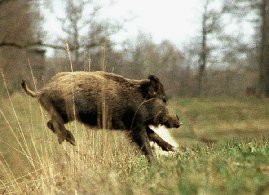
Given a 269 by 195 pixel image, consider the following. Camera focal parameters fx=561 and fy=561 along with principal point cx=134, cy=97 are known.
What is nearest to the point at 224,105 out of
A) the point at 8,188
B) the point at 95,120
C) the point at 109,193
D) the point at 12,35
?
the point at 12,35

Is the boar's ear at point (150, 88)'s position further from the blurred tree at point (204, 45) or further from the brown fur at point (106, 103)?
the blurred tree at point (204, 45)

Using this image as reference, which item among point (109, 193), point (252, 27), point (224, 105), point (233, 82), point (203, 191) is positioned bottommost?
point (233, 82)

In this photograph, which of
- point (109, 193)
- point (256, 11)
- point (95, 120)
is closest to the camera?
point (109, 193)

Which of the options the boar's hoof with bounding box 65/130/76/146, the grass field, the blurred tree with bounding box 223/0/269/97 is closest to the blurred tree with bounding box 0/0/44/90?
the blurred tree with bounding box 223/0/269/97

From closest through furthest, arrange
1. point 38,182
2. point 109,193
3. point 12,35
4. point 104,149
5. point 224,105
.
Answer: point 109,193, point 38,182, point 104,149, point 12,35, point 224,105

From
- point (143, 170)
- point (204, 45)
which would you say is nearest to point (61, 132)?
point (143, 170)

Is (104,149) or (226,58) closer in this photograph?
(104,149)

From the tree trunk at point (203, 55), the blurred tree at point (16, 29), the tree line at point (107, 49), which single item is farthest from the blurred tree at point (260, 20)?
the tree trunk at point (203, 55)

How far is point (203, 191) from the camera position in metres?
3.91

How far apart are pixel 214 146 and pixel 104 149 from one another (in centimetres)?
151

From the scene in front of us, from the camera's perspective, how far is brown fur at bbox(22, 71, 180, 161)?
8633mm

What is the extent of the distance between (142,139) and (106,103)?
0.83 m

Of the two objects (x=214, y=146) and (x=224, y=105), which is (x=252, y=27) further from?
(x=214, y=146)

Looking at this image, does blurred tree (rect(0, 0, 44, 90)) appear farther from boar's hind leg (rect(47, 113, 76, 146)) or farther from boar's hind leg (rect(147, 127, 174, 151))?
boar's hind leg (rect(47, 113, 76, 146))
